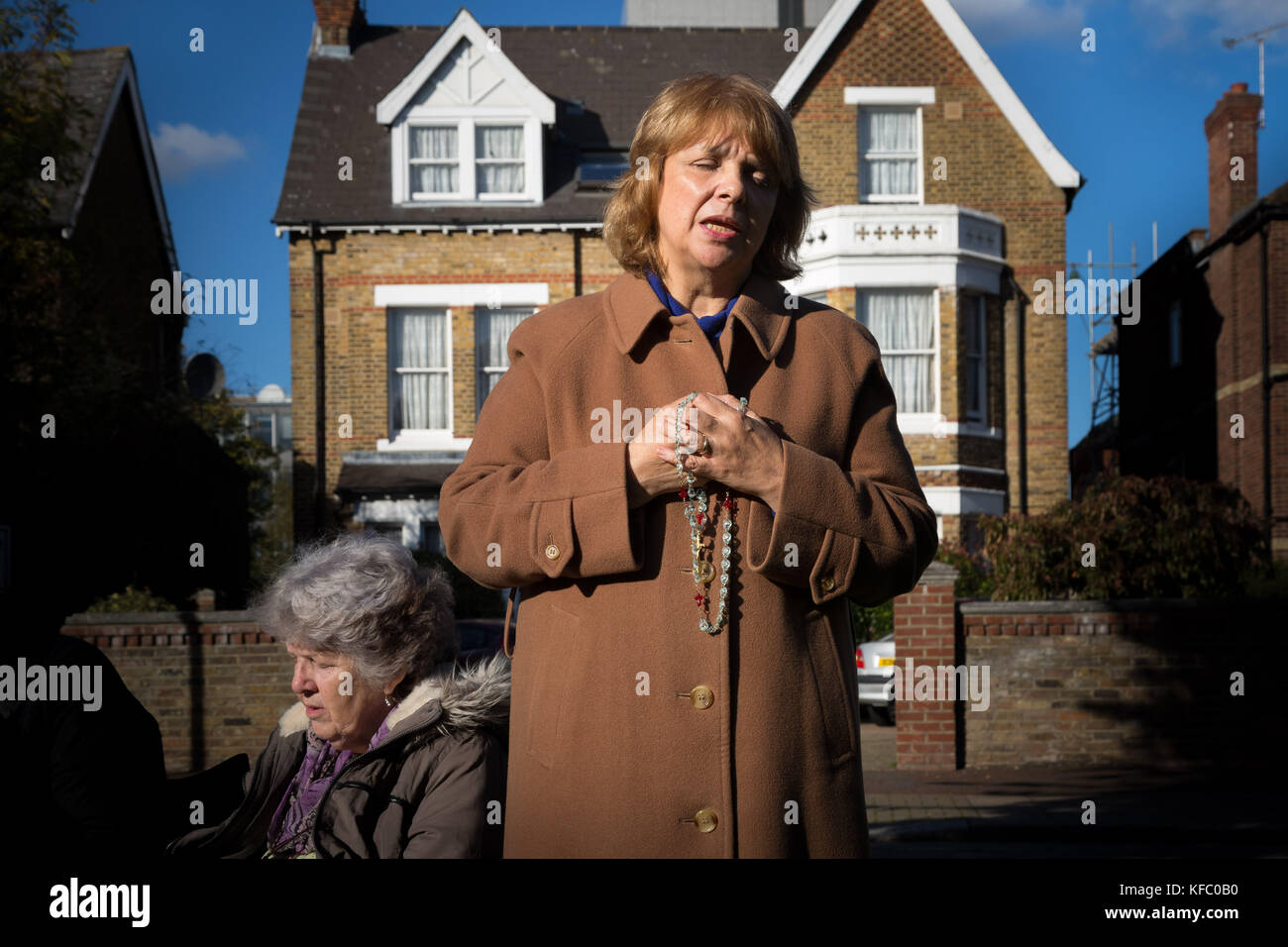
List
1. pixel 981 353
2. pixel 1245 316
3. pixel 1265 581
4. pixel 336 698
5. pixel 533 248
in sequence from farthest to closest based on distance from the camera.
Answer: pixel 1245 316 → pixel 533 248 → pixel 981 353 → pixel 1265 581 → pixel 336 698

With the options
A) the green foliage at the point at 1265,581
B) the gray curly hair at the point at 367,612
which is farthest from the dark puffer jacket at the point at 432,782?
the green foliage at the point at 1265,581

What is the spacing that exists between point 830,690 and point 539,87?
23933mm

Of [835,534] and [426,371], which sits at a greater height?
[426,371]

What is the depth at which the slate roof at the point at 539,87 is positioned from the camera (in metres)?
22.3

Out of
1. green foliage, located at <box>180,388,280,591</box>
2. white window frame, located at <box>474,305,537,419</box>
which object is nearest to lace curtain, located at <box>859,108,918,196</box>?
white window frame, located at <box>474,305,537,419</box>

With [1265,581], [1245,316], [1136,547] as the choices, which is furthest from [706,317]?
[1245,316]

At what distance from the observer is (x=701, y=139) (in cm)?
241

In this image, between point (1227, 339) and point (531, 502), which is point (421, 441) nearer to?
point (1227, 339)

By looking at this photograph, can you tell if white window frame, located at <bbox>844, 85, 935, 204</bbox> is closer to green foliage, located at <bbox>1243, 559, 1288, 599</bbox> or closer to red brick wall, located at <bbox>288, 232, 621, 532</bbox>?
red brick wall, located at <bbox>288, 232, 621, 532</bbox>

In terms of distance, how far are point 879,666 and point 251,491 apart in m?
18.8

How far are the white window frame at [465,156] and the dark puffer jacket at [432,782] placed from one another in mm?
19910

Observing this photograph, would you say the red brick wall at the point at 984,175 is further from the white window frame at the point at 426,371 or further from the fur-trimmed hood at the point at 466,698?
the fur-trimmed hood at the point at 466,698

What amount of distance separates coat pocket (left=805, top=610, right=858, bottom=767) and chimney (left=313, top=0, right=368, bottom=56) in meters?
24.9
